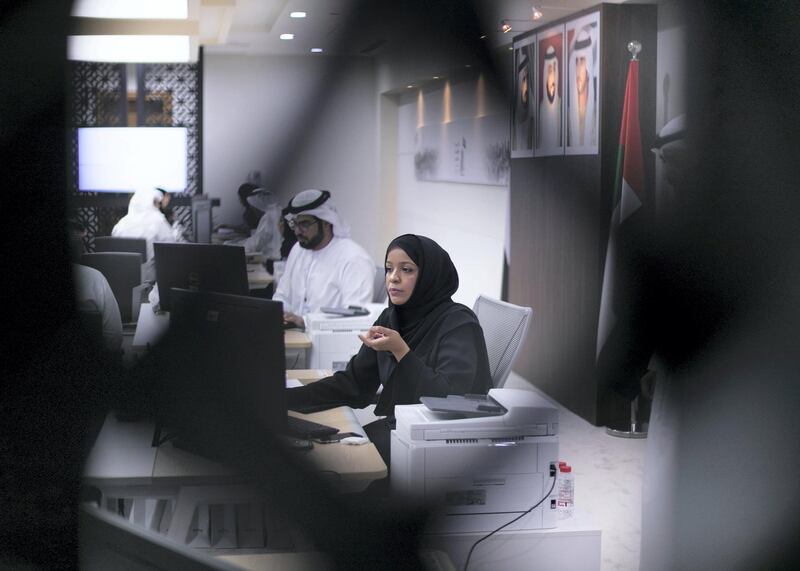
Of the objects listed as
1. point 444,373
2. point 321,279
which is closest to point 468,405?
point 444,373

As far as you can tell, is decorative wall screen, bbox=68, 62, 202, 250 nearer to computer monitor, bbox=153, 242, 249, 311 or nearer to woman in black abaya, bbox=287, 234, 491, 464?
computer monitor, bbox=153, 242, 249, 311

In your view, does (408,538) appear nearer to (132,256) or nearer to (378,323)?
(132,256)

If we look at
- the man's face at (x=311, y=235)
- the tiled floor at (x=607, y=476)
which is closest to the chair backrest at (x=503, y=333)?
the tiled floor at (x=607, y=476)

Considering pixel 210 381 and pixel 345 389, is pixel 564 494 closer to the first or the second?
pixel 345 389

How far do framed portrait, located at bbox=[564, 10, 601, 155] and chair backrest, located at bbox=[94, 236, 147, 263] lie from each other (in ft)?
0.65

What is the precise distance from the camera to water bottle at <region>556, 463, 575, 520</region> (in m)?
1.50

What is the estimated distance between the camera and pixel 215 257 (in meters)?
0.48

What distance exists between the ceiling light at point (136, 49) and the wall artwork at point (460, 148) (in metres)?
0.14

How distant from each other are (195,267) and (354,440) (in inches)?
53.7

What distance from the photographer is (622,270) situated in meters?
0.40

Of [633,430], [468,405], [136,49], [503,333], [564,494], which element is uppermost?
[136,49]

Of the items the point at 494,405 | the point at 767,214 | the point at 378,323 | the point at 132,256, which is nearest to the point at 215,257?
the point at 132,256

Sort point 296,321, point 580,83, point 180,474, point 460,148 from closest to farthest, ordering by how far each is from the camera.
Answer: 1. point 580,83
2. point 460,148
3. point 180,474
4. point 296,321

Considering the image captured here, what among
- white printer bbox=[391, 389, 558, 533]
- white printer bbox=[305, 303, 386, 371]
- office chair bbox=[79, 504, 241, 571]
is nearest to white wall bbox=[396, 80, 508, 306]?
white printer bbox=[391, 389, 558, 533]
